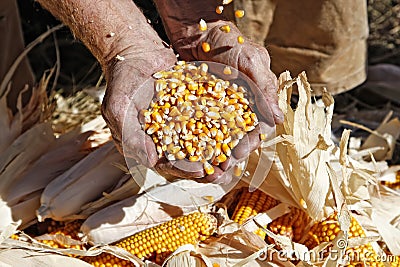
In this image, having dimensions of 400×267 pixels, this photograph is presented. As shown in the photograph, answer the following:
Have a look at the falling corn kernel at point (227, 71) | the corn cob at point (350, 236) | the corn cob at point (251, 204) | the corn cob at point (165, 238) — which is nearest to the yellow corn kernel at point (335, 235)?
the corn cob at point (350, 236)

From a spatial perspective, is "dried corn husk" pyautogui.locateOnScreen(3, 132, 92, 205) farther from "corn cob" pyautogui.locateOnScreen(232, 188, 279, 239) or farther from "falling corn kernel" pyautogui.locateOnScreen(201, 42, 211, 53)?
"falling corn kernel" pyautogui.locateOnScreen(201, 42, 211, 53)

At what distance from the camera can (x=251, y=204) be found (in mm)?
1769

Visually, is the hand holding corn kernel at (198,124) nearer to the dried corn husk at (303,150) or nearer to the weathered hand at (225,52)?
the weathered hand at (225,52)

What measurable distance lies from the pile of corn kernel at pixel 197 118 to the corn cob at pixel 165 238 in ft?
0.94

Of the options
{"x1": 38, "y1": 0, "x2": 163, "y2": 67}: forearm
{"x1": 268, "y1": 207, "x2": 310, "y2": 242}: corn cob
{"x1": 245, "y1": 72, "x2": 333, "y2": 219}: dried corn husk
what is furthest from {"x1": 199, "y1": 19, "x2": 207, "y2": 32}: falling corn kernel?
{"x1": 268, "y1": 207, "x2": 310, "y2": 242}: corn cob

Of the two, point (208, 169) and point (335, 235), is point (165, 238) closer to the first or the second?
point (208, 169)

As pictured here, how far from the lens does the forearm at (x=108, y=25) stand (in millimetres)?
1562

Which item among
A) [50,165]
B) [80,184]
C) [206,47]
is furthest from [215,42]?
[50,165]

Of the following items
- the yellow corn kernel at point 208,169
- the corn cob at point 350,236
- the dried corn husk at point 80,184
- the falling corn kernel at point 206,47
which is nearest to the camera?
the yellow corn kernel at point 208,169

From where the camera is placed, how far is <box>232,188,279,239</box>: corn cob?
1.74 meters

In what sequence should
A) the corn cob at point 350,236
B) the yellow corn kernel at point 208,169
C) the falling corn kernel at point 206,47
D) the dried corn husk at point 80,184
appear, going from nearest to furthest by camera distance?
the yellow corn kernel at point 208,169, the falling corn kernel at point 206,47, the corn cob at point 350,236, the dried corn husk at point 80,184

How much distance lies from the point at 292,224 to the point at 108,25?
70 centimetres

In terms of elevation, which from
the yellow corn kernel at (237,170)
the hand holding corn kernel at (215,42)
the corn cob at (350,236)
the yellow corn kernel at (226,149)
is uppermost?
the hand holding corn kernel at (215,42)

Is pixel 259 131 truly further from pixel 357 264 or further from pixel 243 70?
pixel 357 264
